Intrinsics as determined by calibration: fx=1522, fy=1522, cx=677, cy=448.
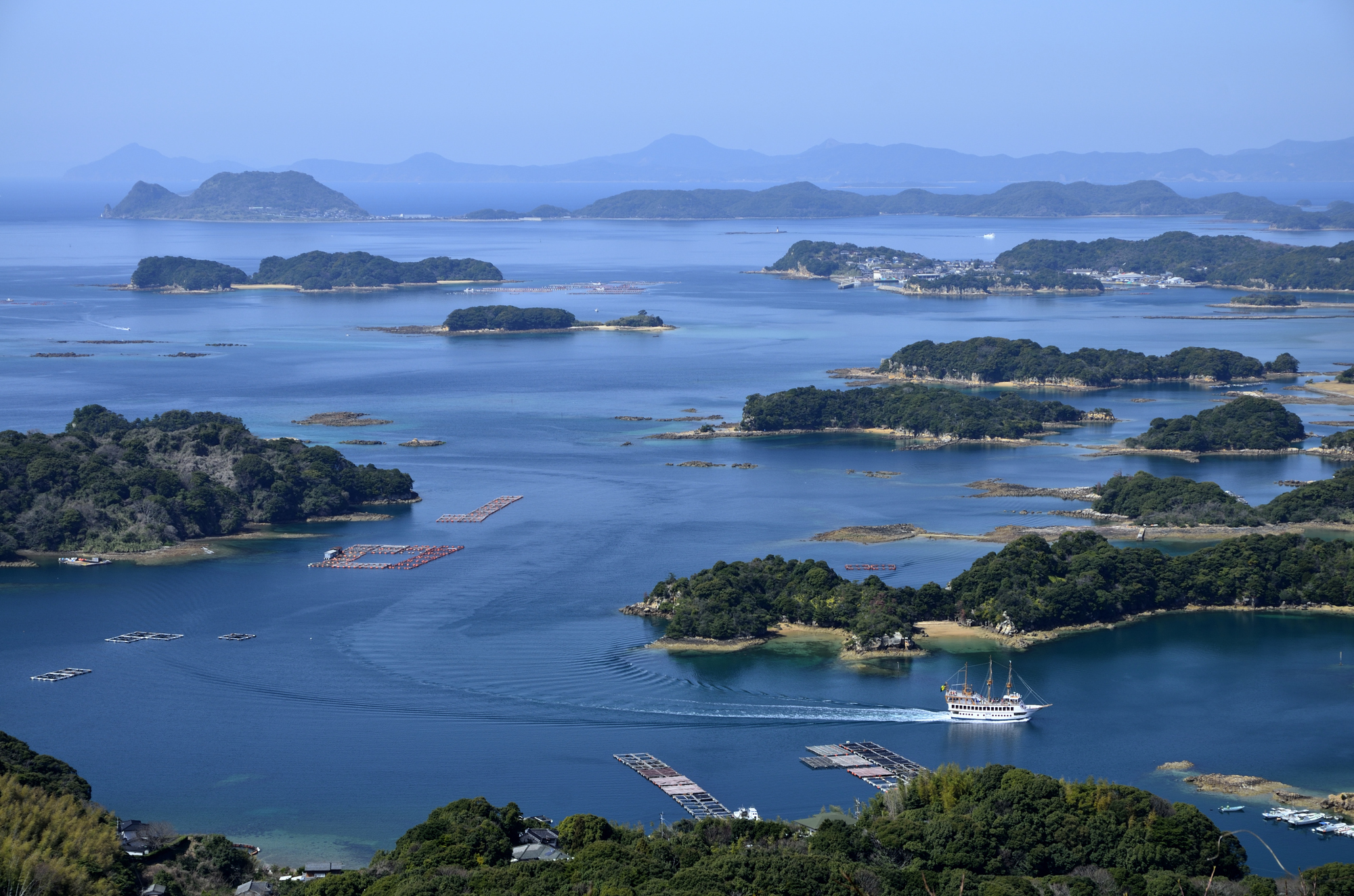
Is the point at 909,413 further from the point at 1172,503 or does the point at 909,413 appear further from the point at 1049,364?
the point at 1172,503

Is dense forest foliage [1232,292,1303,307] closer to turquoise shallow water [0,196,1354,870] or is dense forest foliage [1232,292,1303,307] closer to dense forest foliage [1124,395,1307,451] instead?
turquoise shallow water [0,196,1354,870]

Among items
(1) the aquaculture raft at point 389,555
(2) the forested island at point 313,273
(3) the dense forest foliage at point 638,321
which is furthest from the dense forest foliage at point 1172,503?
(2) the forested island at point 313,273

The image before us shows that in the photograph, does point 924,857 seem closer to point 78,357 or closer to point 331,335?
point 78,357

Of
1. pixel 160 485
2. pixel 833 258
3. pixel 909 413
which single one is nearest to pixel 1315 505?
pixel 909 413

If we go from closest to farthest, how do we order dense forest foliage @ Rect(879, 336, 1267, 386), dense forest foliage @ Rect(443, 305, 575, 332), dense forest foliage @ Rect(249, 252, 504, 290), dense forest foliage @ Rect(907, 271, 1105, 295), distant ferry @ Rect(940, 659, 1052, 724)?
distant ferry @ Rect(940, 659, 1052, 724), dense forest foliage @ Rect(879, 336, 1267, 386), dense forest foliage @ Rect(443, 305, 575, 332), dense forest foliage @ Rect(249, 252, 504, 290), dense forest foliage @ Rect(907, 271, 1105, 295)

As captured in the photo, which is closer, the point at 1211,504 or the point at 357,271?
the point at 1211,504

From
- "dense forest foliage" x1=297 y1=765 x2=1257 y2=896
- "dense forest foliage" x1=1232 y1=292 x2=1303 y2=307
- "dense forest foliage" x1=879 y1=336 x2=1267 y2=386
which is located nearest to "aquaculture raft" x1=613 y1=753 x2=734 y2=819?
"dense forest foliage" x1=297 y1=765 x2=1257 y2=896
